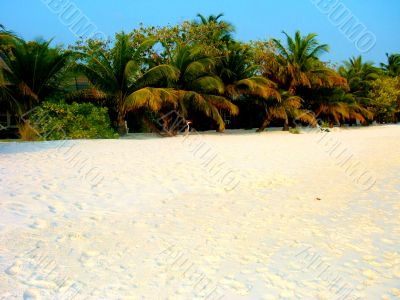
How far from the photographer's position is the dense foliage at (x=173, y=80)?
14.4m

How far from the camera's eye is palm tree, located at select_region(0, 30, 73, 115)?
14086 mm

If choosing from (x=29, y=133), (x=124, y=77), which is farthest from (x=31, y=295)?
(x=124, y=77)

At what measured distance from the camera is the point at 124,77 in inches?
602

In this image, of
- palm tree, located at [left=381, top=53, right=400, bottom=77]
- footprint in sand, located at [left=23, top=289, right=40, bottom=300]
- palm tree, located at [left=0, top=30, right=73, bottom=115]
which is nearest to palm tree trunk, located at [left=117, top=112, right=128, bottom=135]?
palm tree, located at [left=0, top=30, right=73, bottom=115]

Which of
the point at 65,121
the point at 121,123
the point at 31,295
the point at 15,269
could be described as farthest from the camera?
the point at 121,123

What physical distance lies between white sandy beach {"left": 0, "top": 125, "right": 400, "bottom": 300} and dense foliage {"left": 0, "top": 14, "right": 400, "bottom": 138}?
564 centimetres

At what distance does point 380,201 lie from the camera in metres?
6.61

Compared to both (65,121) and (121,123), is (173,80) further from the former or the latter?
(65,121)

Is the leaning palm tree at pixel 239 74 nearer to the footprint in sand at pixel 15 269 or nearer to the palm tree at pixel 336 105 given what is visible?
the palm tree at pixel 336 105

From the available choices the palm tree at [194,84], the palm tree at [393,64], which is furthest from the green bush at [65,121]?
the palm tree at [393,64]

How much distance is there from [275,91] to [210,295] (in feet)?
54.6

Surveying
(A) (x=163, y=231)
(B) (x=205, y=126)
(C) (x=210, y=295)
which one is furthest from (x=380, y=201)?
(B) (x=205, y=126)

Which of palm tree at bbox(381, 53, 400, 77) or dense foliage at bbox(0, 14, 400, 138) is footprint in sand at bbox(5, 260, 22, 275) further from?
palm tree at bbox(381, 53, 400, 77)

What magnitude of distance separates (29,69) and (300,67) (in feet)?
44.3
